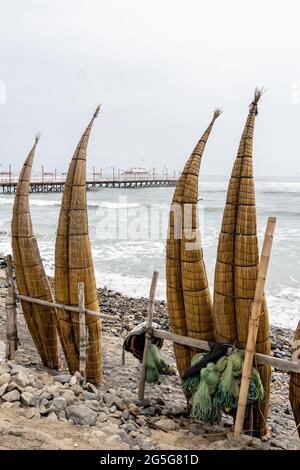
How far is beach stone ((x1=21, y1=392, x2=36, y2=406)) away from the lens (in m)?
4.36

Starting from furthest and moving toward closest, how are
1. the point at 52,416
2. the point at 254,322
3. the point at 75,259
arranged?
the point at 75,259 → the point at 52,416 → the point at 254,322

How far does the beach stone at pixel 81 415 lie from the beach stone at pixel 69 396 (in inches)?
6.4

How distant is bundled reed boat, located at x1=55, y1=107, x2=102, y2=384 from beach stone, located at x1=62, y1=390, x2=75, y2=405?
3.28 feet

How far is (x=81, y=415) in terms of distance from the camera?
4316mm

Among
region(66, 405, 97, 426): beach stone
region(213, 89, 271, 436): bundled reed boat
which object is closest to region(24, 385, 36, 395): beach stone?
region(66, 405, 97, 426): beach stone

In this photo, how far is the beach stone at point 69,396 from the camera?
15.1 ft

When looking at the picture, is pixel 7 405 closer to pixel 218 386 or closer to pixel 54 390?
pixel 54 390

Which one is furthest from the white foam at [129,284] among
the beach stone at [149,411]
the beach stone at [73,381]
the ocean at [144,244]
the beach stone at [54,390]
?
the beach stone at [54,390]

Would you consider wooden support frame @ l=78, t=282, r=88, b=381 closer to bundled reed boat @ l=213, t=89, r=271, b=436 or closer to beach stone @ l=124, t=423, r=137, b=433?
beach stone @ l=124, t=423, r=137, b=433

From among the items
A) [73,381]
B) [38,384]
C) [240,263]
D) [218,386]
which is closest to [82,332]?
[73,381]

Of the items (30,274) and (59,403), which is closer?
(59,403)

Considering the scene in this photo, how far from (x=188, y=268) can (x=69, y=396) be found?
206cm

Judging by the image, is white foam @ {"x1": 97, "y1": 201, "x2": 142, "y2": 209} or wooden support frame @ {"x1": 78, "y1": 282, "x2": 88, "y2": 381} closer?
wooden support frame @ {"x1": 78, "y1": 282, "x2": 88, "y2": 381}

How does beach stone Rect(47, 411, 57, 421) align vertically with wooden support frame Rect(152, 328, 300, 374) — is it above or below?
below
